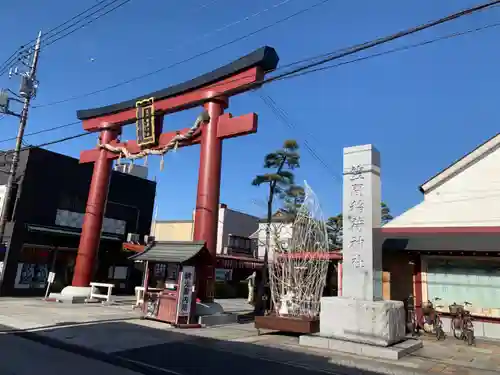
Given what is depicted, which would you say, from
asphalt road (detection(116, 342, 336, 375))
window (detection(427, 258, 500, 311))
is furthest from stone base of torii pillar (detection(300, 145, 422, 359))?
window (detection(427, 258, 500, 311))

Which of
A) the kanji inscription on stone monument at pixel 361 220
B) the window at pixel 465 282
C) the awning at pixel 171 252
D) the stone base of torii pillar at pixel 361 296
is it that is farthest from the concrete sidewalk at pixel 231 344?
the awning at pixel 171 252

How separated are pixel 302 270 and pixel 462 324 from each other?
534 centimetres

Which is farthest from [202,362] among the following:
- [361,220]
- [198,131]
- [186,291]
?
[198,131]

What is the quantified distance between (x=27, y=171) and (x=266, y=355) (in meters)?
19.8

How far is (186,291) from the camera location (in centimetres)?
1382

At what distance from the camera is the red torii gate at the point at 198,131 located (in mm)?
15977

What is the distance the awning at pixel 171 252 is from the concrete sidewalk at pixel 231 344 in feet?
7.38

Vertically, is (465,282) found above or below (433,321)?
above

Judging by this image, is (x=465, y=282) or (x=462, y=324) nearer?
(x=462, y=324)

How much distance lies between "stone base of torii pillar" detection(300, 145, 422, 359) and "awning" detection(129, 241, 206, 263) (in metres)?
4.95

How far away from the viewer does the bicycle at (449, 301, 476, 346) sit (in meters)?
11.9

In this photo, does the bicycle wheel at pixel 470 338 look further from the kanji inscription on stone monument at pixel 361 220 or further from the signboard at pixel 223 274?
the signboard at pixel 223 274

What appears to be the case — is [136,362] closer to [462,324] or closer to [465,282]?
[462,324]

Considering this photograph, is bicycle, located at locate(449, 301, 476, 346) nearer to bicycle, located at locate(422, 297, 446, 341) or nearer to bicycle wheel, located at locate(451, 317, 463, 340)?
bicycle wheel, located at locate(451, 317, 463, 340)
